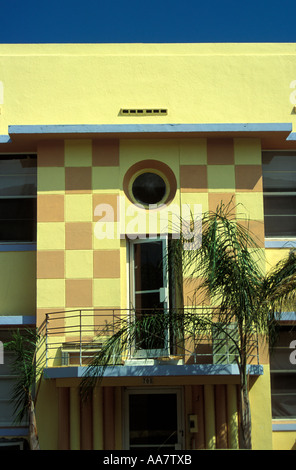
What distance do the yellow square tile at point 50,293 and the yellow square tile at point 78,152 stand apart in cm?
236

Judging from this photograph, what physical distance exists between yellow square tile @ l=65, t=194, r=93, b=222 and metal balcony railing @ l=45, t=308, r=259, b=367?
1812 millimetres

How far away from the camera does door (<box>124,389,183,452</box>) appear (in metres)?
15.3

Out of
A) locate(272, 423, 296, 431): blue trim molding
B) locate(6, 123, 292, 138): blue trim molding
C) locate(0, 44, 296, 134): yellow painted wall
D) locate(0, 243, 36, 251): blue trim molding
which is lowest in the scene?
locate(272, 423, 296, 431): blue trim molding

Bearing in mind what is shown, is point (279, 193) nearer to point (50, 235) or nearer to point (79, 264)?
point (79, 264)

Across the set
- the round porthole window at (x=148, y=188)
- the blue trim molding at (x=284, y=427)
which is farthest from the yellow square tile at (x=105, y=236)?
the blue trim molding at (x=284, y=427)

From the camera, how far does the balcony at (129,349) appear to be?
46.7 feet

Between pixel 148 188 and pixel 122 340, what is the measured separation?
3.24 meters

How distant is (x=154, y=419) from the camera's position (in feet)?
50.6

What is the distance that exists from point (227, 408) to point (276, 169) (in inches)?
197

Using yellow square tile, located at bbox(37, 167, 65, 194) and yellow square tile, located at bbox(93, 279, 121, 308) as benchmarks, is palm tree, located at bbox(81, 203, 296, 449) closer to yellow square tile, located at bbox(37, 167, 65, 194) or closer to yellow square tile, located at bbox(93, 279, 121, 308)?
yellow square tile, located at bbox(93, 279, 121, 308)

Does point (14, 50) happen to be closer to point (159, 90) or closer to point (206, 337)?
point (159, 90)

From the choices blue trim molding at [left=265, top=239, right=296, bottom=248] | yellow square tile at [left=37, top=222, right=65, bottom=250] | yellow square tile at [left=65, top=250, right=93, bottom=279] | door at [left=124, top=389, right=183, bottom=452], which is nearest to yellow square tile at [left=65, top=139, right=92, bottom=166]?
yellow square tile at [left=37, top=222, right=65, bottom=250]

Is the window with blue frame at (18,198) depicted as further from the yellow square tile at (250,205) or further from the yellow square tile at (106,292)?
the yellow square tile at (250,205)

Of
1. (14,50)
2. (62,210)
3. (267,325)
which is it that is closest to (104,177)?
(62,210)
